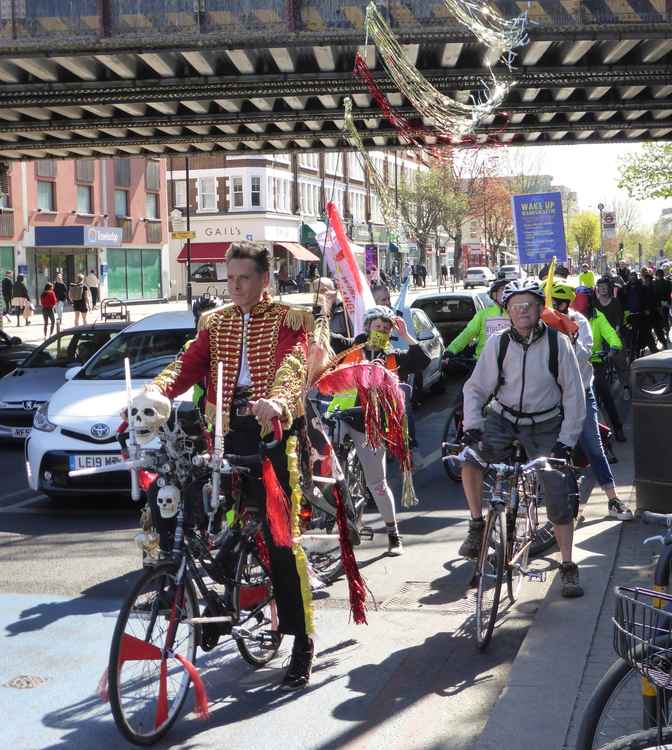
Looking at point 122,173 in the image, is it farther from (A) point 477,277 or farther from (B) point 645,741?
(B) point 645,741

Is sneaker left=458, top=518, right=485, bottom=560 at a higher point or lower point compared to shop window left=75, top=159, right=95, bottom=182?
lower

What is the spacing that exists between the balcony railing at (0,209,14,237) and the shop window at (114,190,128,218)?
381 inches

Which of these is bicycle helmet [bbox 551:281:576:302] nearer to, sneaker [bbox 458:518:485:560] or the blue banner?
sneaker [bbox 458:518:485:560]

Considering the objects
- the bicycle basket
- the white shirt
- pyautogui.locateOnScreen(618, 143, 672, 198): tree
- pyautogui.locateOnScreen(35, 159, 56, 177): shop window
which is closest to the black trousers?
the white shirt

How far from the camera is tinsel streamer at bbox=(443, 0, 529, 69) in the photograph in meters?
13.5

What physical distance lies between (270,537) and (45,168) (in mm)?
46666

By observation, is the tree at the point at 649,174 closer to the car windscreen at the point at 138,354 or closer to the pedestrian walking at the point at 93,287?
the pedestrian walking at the point at 93,287

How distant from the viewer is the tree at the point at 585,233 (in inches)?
4131

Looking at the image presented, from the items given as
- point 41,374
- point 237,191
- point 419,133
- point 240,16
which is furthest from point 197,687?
point 237,191

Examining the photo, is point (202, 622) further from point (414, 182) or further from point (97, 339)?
point (414, 182)

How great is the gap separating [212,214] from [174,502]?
220 ft

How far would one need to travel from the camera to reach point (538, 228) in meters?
15.8

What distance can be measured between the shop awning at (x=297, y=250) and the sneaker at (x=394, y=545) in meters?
63.5

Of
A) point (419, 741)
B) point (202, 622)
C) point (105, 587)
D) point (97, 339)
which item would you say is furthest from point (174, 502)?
point (97, 339)
